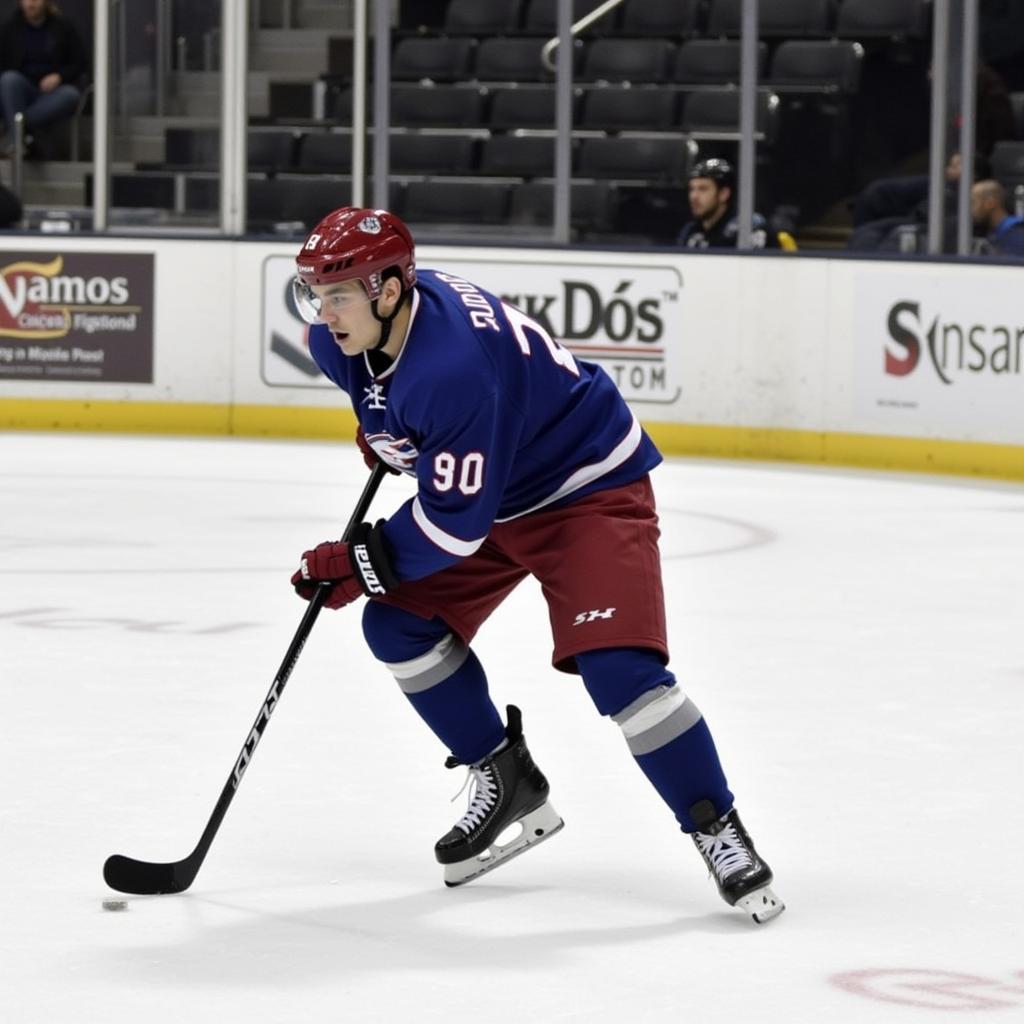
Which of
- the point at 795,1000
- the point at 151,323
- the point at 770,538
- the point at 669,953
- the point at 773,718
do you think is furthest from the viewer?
the point at 151,323

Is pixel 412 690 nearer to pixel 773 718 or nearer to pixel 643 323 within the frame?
pixel 773 718

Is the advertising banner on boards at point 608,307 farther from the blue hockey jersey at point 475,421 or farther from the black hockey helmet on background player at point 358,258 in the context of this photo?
the black hockey helmet on background player at point 358,258

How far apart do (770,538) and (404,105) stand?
4.15 m

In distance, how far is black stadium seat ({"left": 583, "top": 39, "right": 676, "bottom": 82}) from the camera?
1089 cm

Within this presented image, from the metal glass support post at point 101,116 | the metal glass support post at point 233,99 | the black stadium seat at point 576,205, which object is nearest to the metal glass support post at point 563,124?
the black stadium seat at point 576,205

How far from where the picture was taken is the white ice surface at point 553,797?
278 centimetres

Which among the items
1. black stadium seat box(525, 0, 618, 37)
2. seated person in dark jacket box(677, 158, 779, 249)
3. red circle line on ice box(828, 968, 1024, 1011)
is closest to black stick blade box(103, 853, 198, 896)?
red circle line on ice box(828, 968, 1024, 1011)

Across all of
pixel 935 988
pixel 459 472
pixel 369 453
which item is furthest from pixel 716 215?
pixel 935 988

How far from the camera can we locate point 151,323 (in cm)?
1025

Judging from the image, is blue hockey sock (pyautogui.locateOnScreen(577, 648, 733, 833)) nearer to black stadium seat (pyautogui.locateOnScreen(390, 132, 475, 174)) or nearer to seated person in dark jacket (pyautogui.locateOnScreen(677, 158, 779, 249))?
seated person in dark jacket (pyautogui.locateOnScreen(677, 158, 779, 249))

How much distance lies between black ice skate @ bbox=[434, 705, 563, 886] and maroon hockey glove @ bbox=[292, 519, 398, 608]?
0.34m

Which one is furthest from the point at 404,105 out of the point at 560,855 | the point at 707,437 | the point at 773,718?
the point at 560,855

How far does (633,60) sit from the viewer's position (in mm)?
11203

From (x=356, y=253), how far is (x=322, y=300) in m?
0.08
